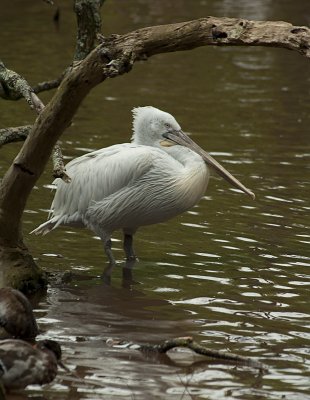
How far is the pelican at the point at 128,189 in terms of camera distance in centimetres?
857

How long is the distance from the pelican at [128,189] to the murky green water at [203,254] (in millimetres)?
293

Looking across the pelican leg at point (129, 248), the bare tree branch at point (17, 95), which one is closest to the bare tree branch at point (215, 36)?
the bare tree branch at point (17, 95)

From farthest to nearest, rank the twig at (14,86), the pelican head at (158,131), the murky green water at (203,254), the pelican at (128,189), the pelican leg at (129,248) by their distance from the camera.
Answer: the pelican head at (158,131)
the pelican leg at (129,248)
the pelican at (128,189)
the twig at (14,86)
the murky green water at (203,254)

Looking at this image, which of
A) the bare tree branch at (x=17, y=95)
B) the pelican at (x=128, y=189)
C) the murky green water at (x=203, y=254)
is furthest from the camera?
the pelican at (x=128, y=189)

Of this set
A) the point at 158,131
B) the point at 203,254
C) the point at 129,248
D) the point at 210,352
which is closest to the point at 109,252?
the point at 129,248

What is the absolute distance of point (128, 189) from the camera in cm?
859

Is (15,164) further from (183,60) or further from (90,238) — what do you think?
(183,60)

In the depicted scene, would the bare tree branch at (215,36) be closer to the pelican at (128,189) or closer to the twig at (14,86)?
the twig at (14,86)

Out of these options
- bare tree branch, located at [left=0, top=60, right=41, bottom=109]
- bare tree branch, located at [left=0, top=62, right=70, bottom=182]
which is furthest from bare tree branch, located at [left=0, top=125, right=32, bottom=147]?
bare tree branch, located at [left=0, top=60, right=41, bottom=109]

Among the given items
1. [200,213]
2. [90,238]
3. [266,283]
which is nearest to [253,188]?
[200,213]

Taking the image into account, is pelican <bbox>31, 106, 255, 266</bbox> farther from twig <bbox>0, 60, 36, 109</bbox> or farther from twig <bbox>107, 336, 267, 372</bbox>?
twig <bbox>107, 336, 267, 372</bbox>

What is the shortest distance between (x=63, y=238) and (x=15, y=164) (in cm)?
183

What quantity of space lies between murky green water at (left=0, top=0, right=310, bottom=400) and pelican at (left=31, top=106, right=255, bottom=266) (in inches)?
11.5

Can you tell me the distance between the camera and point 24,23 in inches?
778
